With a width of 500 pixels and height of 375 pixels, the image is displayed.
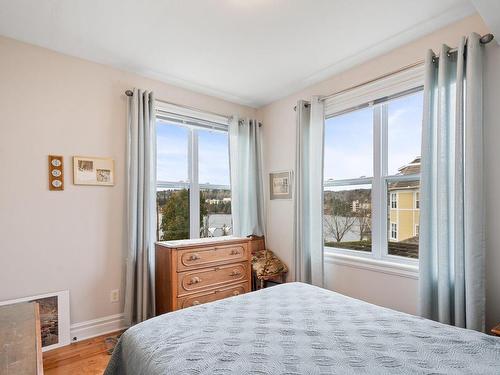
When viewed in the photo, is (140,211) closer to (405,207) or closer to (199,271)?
(199,271)

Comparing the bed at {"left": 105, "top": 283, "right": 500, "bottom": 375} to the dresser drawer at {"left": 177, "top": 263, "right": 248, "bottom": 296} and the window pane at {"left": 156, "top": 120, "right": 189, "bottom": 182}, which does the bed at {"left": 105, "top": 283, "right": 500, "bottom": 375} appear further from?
the window pane at {"left": 156, "top": 120, "right": 189, "bottom": 182}

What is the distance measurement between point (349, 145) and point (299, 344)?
2.29 meters

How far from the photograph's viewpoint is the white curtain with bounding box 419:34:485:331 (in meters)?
1.87

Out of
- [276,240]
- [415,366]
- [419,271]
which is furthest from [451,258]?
[276,240]

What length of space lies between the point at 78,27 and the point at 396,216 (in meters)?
3.12

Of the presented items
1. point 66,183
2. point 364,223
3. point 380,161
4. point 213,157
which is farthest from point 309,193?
point 66,183

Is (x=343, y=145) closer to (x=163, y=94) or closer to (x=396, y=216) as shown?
(x=396, y=216)

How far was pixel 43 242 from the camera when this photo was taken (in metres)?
2.41

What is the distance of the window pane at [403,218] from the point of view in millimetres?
2490

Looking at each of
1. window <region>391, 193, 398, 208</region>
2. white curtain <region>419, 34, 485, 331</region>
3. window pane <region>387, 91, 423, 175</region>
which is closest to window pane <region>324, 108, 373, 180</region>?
window pane <region>387, 91, 423, 175</region>

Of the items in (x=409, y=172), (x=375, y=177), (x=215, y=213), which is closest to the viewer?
(x=409, y=172)

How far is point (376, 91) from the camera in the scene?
267 cm

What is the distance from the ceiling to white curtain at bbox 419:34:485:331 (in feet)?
1.43

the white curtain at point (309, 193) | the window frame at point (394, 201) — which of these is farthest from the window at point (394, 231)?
the white curtain at point (309, 193)
